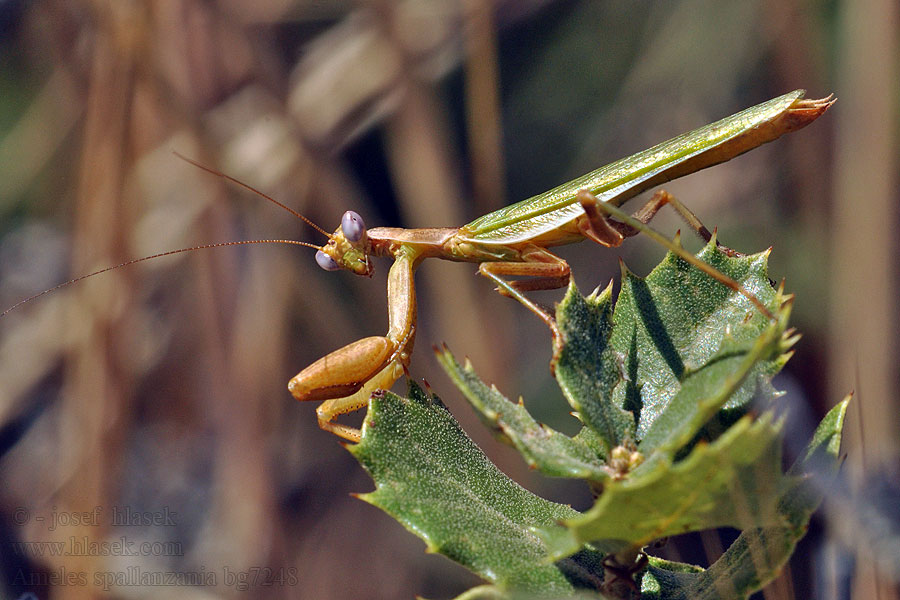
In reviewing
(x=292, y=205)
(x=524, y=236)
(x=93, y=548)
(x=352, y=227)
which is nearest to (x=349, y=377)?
(x=352, y=227)

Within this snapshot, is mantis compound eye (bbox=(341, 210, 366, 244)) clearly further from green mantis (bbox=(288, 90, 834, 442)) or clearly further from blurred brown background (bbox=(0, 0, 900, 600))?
blurred brown background (bbox=(0, 0, 900, 600))

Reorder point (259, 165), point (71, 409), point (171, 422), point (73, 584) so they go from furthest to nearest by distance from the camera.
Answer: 1. point (171, 422)
2. point (259, 165)
3. point (71, 409)
4. point (73, 584)

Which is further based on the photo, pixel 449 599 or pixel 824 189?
pixel 449 599

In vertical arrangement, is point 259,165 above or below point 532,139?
above

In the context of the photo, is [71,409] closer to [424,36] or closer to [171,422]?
[171,422]

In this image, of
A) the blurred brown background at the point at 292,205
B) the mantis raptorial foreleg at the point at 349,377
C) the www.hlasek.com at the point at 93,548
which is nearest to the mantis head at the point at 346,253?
the mantis raptorial foreleg at the point at 349,377

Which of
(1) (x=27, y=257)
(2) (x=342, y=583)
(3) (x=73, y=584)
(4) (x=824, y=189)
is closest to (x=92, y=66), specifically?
(1) (x=27, y=257)

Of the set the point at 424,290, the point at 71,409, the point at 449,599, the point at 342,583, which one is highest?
the point at 71,409
